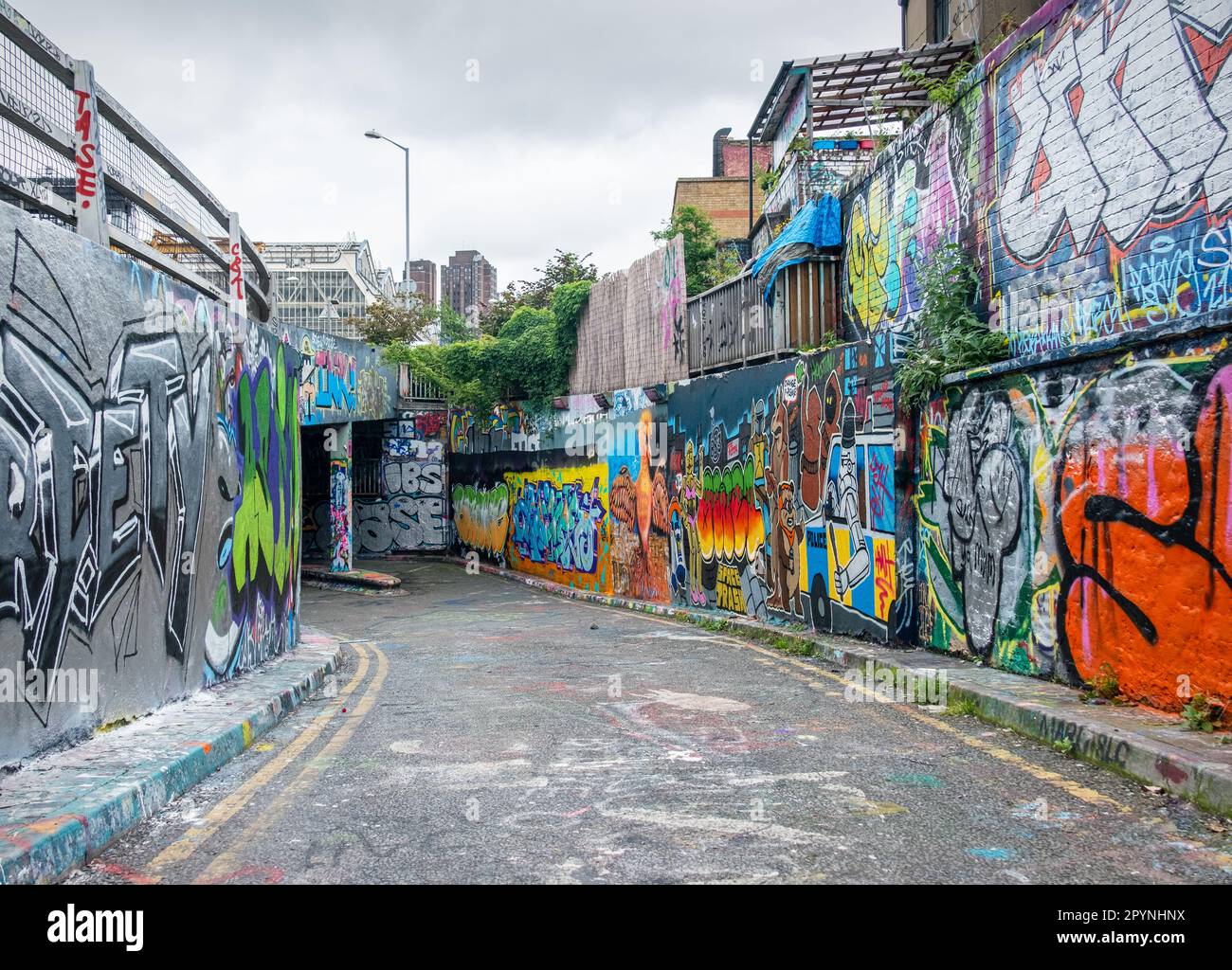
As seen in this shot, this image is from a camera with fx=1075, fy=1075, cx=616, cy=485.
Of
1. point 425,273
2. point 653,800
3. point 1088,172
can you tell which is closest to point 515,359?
point 1088,172

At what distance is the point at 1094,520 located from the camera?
7.27m

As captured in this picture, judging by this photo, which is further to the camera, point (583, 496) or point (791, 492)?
point (583, 496)

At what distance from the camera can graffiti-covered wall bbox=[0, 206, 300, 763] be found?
17.4ft

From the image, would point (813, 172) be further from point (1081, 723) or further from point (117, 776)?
point (117, 776)

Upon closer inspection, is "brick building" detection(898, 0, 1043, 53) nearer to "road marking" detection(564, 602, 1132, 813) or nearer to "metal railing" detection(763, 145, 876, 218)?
"metal railing" detection(763, 145, 876, 218)

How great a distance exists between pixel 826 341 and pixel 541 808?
9426 millimetres

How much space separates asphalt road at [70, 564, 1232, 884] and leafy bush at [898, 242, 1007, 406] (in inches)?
114

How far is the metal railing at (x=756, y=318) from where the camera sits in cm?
1373

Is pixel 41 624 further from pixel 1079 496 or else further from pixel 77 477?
pixel 1079 496

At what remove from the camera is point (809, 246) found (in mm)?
13656

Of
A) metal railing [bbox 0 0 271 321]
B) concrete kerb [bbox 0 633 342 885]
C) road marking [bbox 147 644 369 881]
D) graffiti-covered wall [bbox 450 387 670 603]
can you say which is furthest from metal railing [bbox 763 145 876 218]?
concrete kerb [bbox 0 633 342 885]

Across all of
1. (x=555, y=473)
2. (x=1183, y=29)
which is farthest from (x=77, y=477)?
(x=555, y=473)

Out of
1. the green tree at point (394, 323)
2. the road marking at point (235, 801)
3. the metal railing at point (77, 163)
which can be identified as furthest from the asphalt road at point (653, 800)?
the green tree at point (394, 323)

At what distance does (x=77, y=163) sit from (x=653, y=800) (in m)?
4.79
